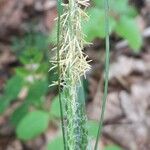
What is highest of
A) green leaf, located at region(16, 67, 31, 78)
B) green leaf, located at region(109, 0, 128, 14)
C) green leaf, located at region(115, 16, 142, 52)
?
green leaf, located at region(109, 0, 128, 14)

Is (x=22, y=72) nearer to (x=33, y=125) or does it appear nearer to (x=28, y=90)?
(x=28, y=90)

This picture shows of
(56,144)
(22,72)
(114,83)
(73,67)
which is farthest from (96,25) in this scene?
(73,67)

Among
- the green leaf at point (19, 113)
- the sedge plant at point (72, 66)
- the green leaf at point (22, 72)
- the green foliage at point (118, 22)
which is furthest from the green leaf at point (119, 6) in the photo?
the sedge plant at point (72, 66)

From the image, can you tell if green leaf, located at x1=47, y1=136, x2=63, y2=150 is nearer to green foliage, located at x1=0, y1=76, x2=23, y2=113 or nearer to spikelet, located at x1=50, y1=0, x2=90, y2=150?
green foliage, located at x1=0, y1=76, x2=23, y2=113

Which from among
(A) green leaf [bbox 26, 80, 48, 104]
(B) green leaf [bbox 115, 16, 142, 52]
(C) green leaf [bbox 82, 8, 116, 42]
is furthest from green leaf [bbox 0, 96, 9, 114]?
(B) green leaf [bbox 115, 16, 142, 52]

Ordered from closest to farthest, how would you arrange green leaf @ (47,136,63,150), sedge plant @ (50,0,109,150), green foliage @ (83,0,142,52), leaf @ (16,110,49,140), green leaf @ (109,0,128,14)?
sedge plant @ (50,0,109,150) < green leaf @ (47,136,63,150) < leaf @ (16,110,49,140) < green foliage @ (83,0,142,52) < green leaf @ (109,0,128,14)

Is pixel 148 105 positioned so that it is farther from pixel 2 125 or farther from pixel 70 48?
pixel 70 48

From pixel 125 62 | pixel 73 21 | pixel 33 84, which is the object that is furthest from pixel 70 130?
pixel 125 62

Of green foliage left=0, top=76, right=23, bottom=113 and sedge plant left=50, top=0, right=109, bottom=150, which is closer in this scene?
sedge plant left=50, top=0, right=109, bottom=150
